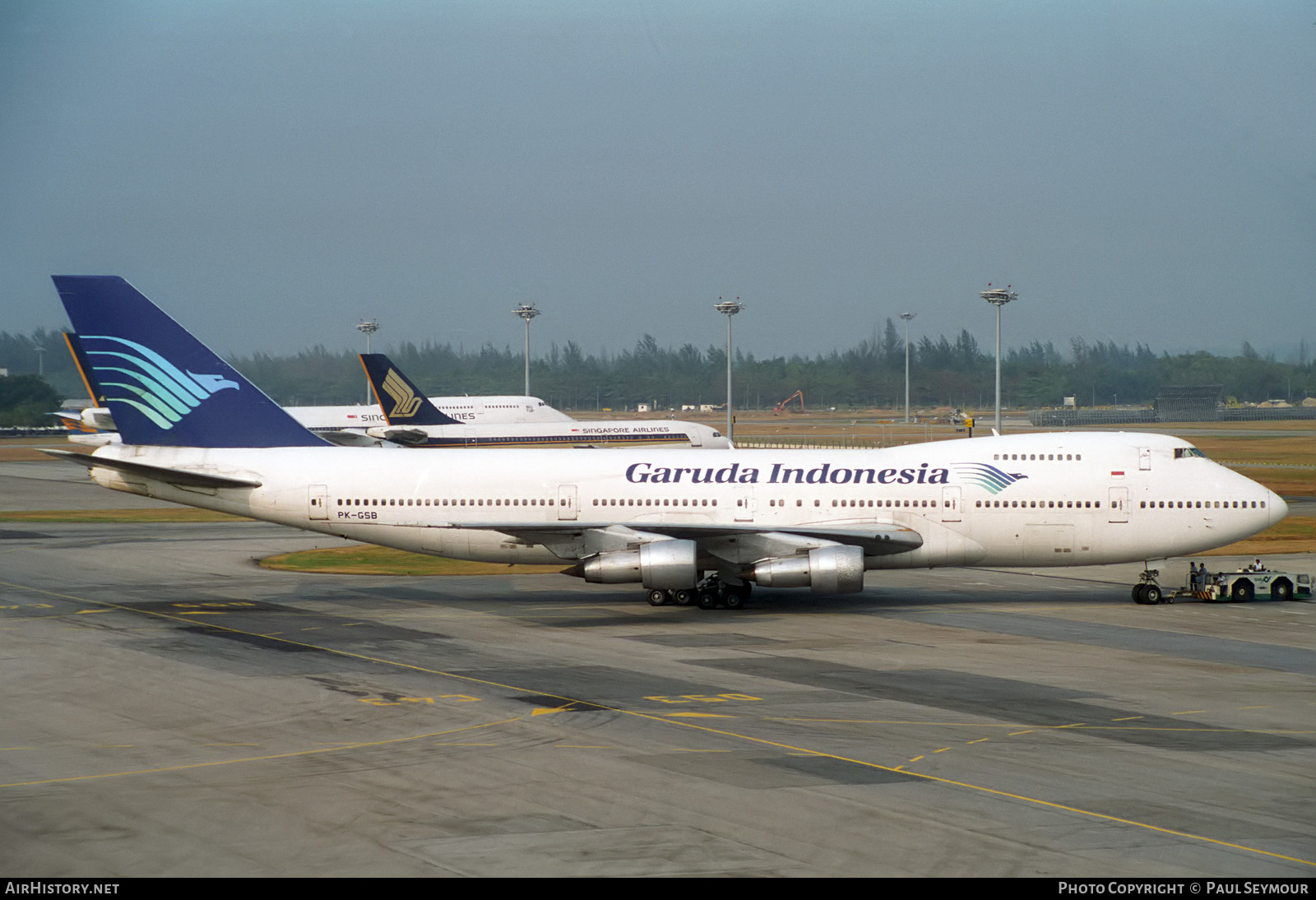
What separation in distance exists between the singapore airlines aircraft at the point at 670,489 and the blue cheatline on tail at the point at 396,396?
2506 inches

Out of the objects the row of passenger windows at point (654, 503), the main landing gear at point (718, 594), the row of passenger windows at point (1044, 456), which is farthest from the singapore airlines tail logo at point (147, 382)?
the row of passenger windows at point (1044, 456)

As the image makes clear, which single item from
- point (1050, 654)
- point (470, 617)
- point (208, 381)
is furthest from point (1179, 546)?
point (208, 381)

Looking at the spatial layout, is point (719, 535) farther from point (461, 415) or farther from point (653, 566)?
point (461, 415)

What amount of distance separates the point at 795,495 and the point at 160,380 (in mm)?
19550

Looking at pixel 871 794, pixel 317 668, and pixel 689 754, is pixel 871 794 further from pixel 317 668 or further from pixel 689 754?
pixel 317 668

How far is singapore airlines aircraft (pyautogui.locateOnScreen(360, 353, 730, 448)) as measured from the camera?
101688mm

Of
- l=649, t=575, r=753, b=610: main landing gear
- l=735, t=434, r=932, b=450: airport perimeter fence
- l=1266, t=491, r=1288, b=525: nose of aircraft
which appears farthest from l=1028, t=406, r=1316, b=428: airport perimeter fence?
l=649, t=575, r=753, b=610: main landing gear

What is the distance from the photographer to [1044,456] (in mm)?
37312

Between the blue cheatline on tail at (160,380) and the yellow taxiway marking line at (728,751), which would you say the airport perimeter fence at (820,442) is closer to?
the blue cheatline on tail at (160,380)

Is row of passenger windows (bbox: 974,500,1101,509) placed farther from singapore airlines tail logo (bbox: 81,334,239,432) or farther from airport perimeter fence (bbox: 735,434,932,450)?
airport perimeter fence (bbox: 735,434,932,450)

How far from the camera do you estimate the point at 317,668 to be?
2691 centimetres

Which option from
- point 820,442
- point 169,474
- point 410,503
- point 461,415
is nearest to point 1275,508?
point 410,503

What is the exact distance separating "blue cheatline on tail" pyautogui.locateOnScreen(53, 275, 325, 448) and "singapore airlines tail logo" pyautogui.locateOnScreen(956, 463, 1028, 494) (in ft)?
66.8

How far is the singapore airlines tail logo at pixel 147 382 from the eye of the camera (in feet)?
123
